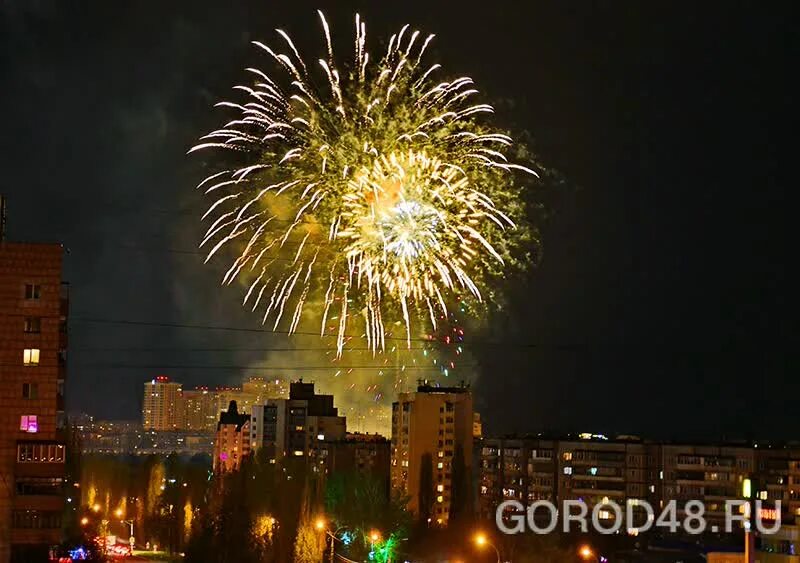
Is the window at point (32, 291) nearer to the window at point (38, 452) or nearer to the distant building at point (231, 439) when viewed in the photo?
the window at point (38, 452)

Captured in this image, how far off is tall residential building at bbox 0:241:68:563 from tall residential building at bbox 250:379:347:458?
227 feet

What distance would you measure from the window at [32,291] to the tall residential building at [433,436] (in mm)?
48732

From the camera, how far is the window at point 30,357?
34.9m

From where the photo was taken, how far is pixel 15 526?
3481cm

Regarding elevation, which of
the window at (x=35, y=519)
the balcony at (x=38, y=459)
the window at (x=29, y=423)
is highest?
the window at (x=29, y=423)

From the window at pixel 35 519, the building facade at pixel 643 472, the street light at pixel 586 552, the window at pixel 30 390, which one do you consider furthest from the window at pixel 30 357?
the building facade at pixel 643 472

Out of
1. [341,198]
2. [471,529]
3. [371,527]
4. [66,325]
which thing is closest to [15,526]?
[66,325]

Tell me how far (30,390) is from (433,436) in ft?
173

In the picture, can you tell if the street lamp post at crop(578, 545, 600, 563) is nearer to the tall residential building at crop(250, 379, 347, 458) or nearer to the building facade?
the building facade

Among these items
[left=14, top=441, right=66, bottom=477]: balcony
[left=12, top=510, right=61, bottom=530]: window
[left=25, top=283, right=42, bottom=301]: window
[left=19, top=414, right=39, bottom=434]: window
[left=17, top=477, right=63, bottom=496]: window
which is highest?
[left=25, top=283, right=42, bottom=301]: window

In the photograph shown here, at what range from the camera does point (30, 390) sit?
34906mm

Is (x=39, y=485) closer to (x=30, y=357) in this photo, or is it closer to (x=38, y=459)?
(x=38, y=459)

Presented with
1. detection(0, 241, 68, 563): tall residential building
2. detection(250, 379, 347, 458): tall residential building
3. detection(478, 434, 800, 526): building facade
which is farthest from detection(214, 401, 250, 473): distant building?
detection(0, 241, 68, 563): tall residential building

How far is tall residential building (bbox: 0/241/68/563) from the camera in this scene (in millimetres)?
34625
